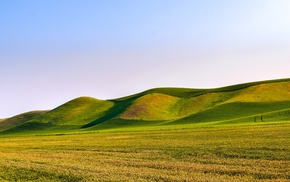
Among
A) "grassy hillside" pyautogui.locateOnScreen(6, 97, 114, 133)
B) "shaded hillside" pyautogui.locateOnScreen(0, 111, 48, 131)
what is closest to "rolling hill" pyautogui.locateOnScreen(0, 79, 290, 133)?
"grassy hillside" pyautogui.locateOnScreen(6, 97, 114, 133)

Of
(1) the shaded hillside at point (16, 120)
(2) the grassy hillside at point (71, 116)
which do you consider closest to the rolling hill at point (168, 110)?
(2) the grassy hillside at point (71, 116)

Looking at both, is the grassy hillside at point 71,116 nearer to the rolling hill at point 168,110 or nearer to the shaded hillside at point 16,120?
the rolling hill at point 168,110

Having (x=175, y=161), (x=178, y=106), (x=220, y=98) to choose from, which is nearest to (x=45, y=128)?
(x=178, y=106)

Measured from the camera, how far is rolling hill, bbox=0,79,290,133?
93.3 m

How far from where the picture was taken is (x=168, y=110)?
113375 millimetres

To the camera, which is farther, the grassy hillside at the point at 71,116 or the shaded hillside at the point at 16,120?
the shaded hillside at the point at 16,120

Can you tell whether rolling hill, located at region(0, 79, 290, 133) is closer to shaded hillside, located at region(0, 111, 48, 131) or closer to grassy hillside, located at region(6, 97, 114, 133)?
grassy hillside, located at region(6, 97, 114, 133)

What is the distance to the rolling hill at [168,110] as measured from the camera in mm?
93312

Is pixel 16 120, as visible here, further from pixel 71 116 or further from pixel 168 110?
pixel 168 110

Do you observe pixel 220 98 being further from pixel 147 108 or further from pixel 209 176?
pixel 209 176

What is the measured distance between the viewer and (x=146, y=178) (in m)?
18.1

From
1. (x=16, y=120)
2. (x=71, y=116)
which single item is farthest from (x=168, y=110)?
(x=16, y=120)

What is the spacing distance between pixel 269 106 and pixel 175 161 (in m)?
78.8

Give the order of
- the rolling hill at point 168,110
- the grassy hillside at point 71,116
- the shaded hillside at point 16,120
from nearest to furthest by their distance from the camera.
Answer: the rolling hill at point 168,110
the grassy hillside at point 71,116
the shaded hillside at point 16,120
